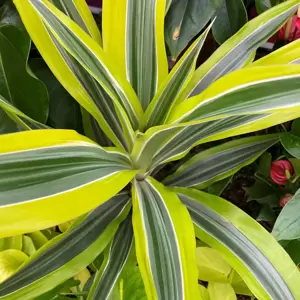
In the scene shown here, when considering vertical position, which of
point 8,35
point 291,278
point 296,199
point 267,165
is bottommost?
point 291,278

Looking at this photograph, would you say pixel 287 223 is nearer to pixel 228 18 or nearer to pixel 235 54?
pixel 235 54

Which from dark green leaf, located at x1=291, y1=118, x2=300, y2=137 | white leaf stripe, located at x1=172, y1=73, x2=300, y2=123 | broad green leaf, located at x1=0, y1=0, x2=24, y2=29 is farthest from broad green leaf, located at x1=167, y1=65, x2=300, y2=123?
broad green leaf, located at x1=0, y1=0, x2=24, y2=29

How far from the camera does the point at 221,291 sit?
860 millimetres

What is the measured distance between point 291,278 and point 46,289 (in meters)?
0.35

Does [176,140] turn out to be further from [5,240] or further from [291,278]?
[5,240]

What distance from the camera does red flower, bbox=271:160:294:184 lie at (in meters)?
0.87

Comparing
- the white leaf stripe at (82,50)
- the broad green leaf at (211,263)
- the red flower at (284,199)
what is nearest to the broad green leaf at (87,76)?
the white leaf stripe at (82,50)

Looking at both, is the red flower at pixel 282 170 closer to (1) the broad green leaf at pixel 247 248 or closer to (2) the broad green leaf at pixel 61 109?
(1) the broad green leaf at pixel 247 248

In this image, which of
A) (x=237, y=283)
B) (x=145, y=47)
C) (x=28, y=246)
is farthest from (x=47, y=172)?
(x=237, y=283)

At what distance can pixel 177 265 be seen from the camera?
0.63 metres

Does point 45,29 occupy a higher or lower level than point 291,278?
higher

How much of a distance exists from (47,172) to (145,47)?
0.28 metres

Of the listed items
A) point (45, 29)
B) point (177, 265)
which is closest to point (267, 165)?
point (177, 265)

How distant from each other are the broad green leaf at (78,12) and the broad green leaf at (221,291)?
0.48m
